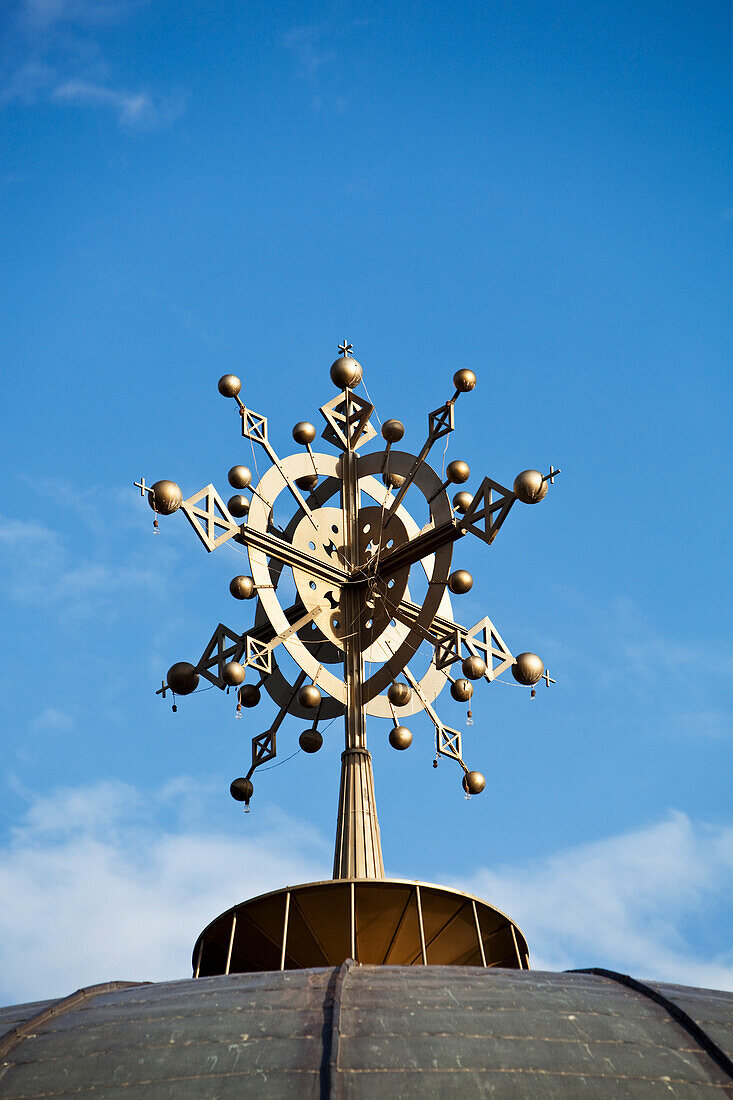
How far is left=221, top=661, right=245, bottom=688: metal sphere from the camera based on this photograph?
71.7 feet

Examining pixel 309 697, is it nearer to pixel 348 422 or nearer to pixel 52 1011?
pixel 348 422

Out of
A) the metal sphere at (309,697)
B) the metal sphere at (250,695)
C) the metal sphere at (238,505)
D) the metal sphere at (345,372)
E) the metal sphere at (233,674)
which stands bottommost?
the metal sphere at (233,674)

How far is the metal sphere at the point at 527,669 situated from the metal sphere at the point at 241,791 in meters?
5.50

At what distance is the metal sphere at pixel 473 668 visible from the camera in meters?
22.0

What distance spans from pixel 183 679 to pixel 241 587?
187 cm

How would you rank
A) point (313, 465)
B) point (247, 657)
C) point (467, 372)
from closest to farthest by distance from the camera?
point (247, 657), point (467, 372), point (313, 465)

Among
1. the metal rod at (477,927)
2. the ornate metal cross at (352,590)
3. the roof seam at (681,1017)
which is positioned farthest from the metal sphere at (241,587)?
the roof seam at (681,1017)

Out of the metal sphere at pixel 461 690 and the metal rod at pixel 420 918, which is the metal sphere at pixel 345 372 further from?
the metal rod at pixel 420 918

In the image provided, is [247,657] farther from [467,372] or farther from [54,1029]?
[54,1029]

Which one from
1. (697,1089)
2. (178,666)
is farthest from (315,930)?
(697,1089)

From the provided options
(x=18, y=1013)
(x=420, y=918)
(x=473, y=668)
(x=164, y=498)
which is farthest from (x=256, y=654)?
(x=18, y=1013)

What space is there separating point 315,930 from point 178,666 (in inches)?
223

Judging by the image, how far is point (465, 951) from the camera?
1953 cm

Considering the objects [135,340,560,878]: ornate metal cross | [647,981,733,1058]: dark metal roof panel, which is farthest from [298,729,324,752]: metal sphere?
[647,981,733,1058]: dark metal roof panel
